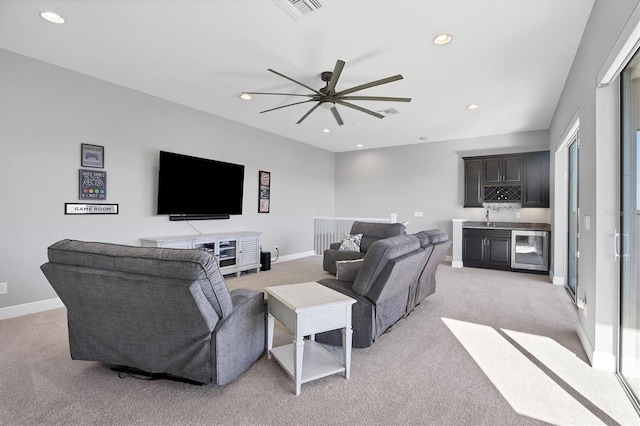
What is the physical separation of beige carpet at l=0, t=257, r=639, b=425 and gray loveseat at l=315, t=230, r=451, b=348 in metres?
0.18

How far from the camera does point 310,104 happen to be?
483 cm

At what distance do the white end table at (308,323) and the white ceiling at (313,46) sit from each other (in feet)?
7.61

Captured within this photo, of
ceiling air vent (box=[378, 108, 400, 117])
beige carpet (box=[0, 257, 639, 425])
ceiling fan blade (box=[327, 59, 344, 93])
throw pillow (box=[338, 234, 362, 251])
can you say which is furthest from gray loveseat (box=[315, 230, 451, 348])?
ceiling air vent (box=[378, 108, 400, 117])

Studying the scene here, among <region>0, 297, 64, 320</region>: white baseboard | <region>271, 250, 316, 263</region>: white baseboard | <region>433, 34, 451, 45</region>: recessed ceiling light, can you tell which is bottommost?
<region>0, 297, 64, 320</region>: white baseboard

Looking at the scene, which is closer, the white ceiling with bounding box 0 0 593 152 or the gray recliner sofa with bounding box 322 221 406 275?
the white ceiling with bounding box 0 0 593 152

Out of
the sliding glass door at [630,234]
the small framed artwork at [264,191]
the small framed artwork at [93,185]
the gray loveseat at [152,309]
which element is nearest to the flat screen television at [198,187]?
the small framed artwork at [264,191]

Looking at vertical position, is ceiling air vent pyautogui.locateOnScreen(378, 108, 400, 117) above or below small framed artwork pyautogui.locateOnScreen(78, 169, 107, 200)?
above

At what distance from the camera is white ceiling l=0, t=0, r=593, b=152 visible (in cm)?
256

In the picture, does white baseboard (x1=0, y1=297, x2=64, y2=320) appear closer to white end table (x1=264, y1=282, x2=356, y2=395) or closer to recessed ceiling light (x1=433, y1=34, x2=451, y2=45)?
white end table (x1=264, y1=282, x2=356, y2=395)

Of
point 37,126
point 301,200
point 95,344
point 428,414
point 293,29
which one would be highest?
point 293,29

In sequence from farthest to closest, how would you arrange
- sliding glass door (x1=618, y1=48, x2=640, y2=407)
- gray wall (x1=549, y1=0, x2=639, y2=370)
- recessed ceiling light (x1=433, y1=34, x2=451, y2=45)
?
recessed ceiling light (x1=433, y1=34, x2=451, y2=45)
gray wall (x1=549, y1=0, x2=639, y2=370)
sliding glass door (x1=618, y1=48, x2=640, y2=407)

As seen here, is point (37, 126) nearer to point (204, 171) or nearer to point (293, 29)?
point (204, 171)

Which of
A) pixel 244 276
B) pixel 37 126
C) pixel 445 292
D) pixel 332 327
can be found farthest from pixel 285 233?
pixel 332 327

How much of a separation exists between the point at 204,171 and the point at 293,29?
3.00 metres
